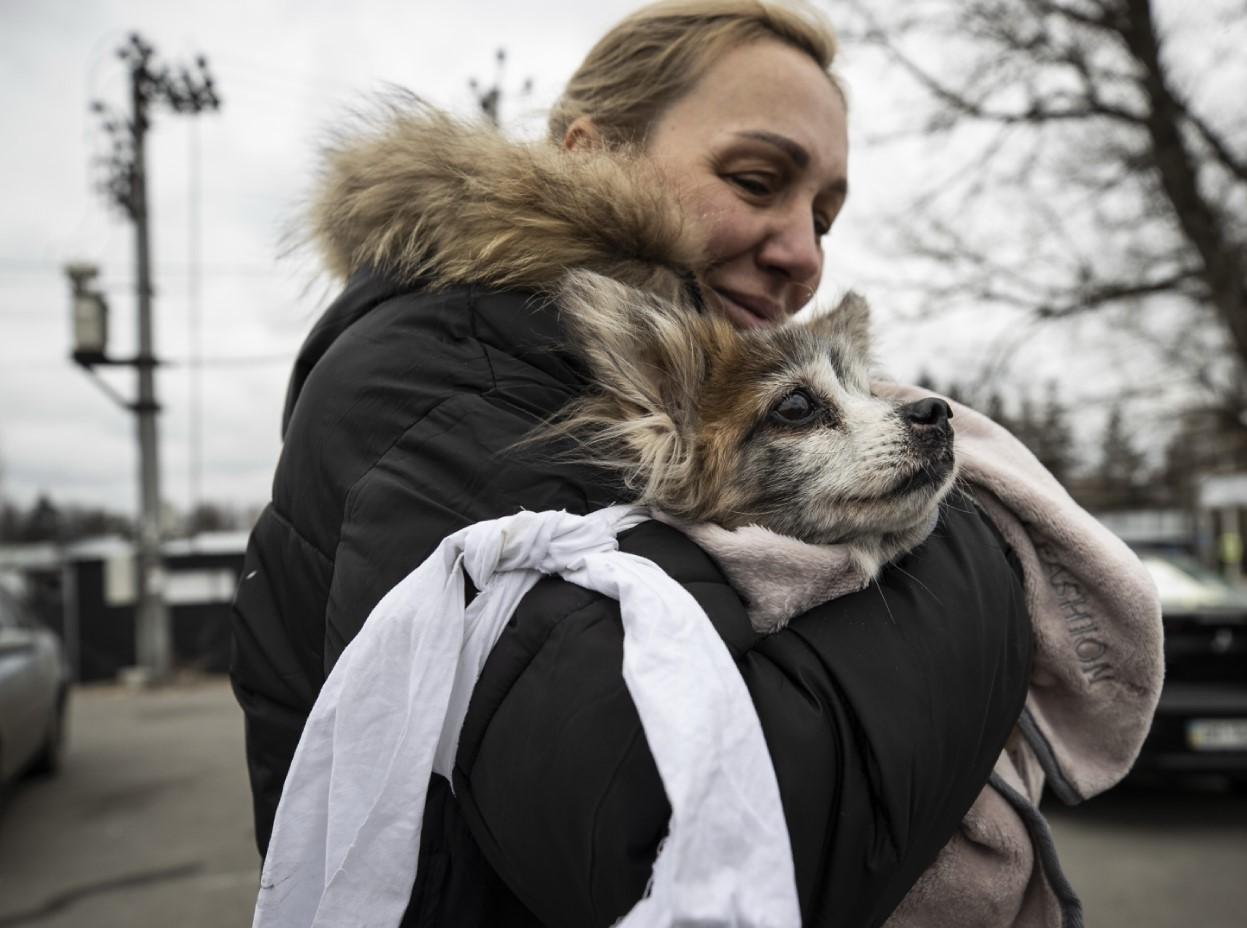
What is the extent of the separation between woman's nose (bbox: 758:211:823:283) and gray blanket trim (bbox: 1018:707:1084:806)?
112 cm

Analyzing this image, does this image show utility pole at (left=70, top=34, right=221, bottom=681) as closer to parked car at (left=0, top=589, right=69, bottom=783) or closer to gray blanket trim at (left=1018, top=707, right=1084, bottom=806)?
parked car at (left=0, top=589, right=69, bottom=783)

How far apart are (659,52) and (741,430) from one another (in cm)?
100

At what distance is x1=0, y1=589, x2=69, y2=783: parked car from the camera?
24.5 ft

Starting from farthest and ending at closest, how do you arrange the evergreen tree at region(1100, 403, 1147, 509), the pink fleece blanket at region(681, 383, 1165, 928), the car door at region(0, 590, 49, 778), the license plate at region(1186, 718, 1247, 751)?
the evergreen tree at region(1100, 403, 1147, 509)
the car door at region(0, 590, 49, 778)
the license plate at region(1186, 718, 1247, 751)
the pink fleece blanket at region(681, 383, 1165, 928)

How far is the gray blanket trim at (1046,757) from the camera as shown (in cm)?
170

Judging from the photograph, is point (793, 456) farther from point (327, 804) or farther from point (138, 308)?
point (138, 308)

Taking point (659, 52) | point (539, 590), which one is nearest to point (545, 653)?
point (539, 590)

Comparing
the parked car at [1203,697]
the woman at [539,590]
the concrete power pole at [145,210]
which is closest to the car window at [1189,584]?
the parked car at [1203,697]

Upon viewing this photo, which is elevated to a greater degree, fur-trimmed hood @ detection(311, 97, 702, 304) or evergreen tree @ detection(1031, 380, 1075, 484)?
fur-trimmed hood @ detection(311, 97, 702, 304)

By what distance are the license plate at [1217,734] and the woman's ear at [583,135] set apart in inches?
250

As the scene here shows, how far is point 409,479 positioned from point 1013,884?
120cm

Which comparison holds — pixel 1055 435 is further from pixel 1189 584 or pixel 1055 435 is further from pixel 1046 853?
pixel 1046 853

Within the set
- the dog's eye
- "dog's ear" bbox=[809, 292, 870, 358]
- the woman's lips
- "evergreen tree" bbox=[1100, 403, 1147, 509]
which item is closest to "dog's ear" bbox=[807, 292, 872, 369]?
"dog's ear" bbox=[809, 292, 870, 358]

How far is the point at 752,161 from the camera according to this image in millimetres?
2168
